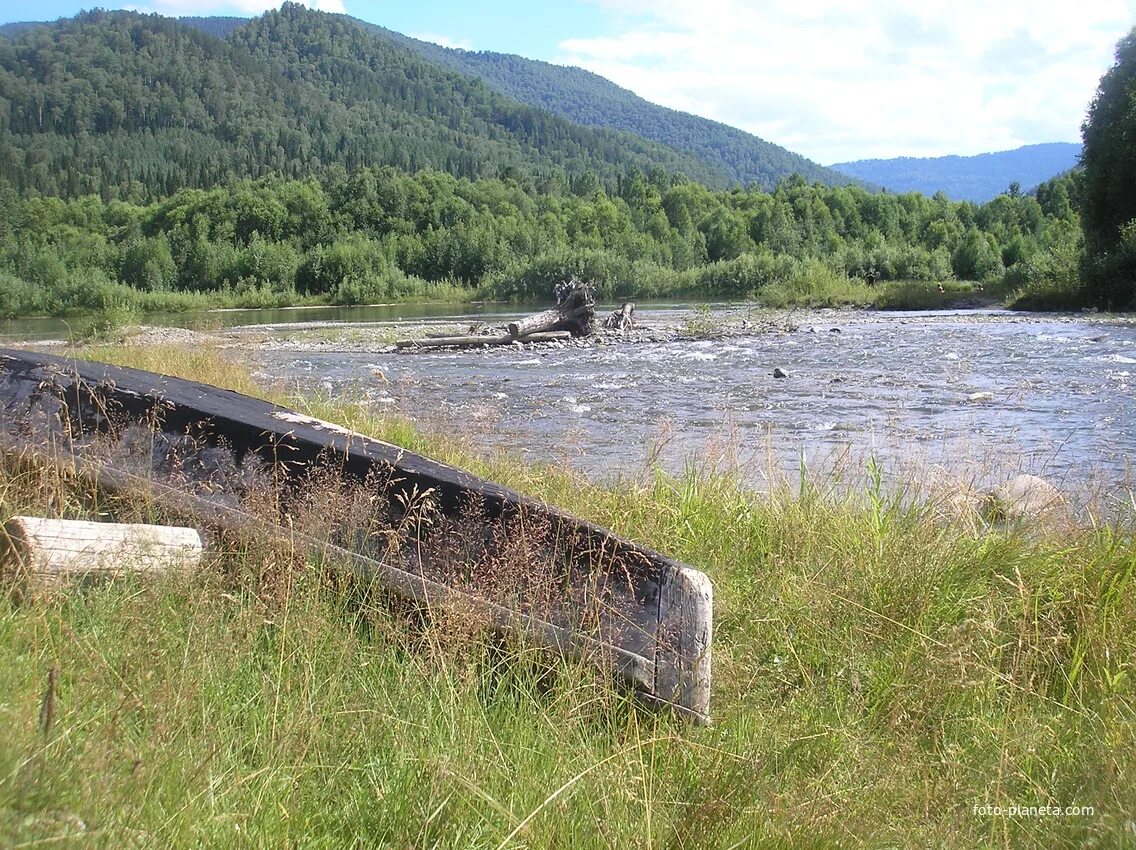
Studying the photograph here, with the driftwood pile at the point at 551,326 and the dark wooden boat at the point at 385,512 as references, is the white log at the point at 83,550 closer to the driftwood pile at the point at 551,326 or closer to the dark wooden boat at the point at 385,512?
the dark wooden boat at the point at 385,512

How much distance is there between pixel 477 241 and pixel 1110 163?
203ft

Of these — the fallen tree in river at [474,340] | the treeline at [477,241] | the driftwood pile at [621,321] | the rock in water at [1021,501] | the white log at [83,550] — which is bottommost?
the fallen tree in river at [474,340]

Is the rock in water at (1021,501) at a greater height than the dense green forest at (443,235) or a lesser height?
lesser

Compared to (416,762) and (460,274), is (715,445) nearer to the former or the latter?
(416,762)

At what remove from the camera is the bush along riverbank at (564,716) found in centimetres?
212

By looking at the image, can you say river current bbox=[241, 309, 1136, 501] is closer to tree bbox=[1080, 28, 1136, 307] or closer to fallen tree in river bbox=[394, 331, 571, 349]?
fallen tree in river bbox=[394, 331, 571, 349]

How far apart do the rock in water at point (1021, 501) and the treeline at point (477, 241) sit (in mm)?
39300

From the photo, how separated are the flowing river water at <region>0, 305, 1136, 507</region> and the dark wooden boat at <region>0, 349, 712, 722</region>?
8.36ft

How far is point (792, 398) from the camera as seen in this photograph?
41.7ft

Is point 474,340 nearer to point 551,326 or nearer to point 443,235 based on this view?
point 551,326

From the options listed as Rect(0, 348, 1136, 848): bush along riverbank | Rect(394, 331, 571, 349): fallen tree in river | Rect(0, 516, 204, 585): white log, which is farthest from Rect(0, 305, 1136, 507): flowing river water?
Rect(0, 516, 204, 585): white log

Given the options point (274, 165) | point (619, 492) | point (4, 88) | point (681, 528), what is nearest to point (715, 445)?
point (619, 492)

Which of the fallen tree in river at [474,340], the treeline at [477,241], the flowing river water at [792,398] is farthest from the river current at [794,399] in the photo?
the treeline at [477,241]

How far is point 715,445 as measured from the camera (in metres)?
6.98
